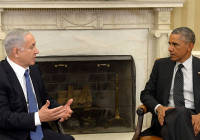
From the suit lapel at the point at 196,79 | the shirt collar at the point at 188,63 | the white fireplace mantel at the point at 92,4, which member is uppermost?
the white fireplace mantel at the point at 92,4

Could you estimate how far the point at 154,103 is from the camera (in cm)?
262

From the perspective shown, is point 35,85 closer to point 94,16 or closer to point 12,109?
point 12,109

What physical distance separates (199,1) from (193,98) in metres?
1.70

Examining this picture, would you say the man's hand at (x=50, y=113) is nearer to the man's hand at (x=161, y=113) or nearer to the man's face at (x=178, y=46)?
the man's hand at (x=161, y=113)

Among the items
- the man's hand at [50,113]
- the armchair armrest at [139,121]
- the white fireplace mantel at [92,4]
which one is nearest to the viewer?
the man's hand at [50,113]

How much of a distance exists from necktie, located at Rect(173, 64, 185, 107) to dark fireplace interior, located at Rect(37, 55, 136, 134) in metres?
1.16

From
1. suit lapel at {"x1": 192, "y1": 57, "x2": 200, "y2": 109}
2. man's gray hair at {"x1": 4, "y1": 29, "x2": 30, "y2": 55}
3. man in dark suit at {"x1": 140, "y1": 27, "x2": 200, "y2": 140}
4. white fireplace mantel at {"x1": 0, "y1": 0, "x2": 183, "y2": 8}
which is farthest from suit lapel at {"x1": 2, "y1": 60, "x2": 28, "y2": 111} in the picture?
white fireplace mantel at {"x1": 0, "y1": 0, "x2": 183, "y2": 8}

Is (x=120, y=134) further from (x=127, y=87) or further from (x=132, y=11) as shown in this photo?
(x=132, y=11)

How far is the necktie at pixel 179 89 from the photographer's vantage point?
265 centimetres

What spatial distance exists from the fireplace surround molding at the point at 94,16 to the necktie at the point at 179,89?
122cm

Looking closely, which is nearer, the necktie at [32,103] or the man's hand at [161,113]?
the necktie at [32,103]

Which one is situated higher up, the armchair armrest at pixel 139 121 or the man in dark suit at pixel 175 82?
the man in dark suit at pixel 175 82

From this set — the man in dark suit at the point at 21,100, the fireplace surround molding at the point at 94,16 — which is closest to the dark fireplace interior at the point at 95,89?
the fireplace surround molding at the point at 94,16

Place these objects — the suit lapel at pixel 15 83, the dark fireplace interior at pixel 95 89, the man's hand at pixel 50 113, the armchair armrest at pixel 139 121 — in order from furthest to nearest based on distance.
→ the dark fireplace interior at pixel 95 89 < the armchair armrest at pixel 139 121 < the suit lapel at pixel 15 83 < the man's hand at pixel 50 113
